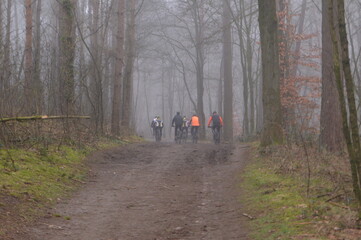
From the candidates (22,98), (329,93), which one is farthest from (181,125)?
(22,98)

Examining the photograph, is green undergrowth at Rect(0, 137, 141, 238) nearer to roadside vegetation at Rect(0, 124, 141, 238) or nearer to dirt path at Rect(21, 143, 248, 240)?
roadside vegetation at Rect(0, 124, 141, 238)

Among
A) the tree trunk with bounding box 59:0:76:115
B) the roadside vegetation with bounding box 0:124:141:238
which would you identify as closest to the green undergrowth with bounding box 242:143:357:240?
the roadside vegetation with bounding box 0:124:141:238

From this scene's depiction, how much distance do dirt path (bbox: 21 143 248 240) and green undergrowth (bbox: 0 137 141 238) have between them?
34 cm

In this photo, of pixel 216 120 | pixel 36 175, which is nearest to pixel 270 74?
pixel 36 175

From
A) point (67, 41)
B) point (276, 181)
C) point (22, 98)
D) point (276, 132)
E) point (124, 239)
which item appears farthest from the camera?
point (67, 41)

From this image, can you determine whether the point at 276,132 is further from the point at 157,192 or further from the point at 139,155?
the point at 157,192

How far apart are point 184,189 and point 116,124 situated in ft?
39.3

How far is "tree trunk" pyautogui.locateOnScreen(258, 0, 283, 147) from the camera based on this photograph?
14234 mm

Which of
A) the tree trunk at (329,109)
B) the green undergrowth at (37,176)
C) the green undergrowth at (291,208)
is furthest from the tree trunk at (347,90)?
the tree trunk at (329,109)

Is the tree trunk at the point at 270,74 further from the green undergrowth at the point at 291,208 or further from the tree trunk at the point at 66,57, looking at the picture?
the tree trunk at the point at 66,57

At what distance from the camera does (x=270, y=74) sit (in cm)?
1441

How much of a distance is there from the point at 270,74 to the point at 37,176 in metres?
7.76

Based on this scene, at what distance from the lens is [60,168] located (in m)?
11.1

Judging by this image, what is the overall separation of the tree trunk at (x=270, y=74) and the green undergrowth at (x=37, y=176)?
5.51 meters
